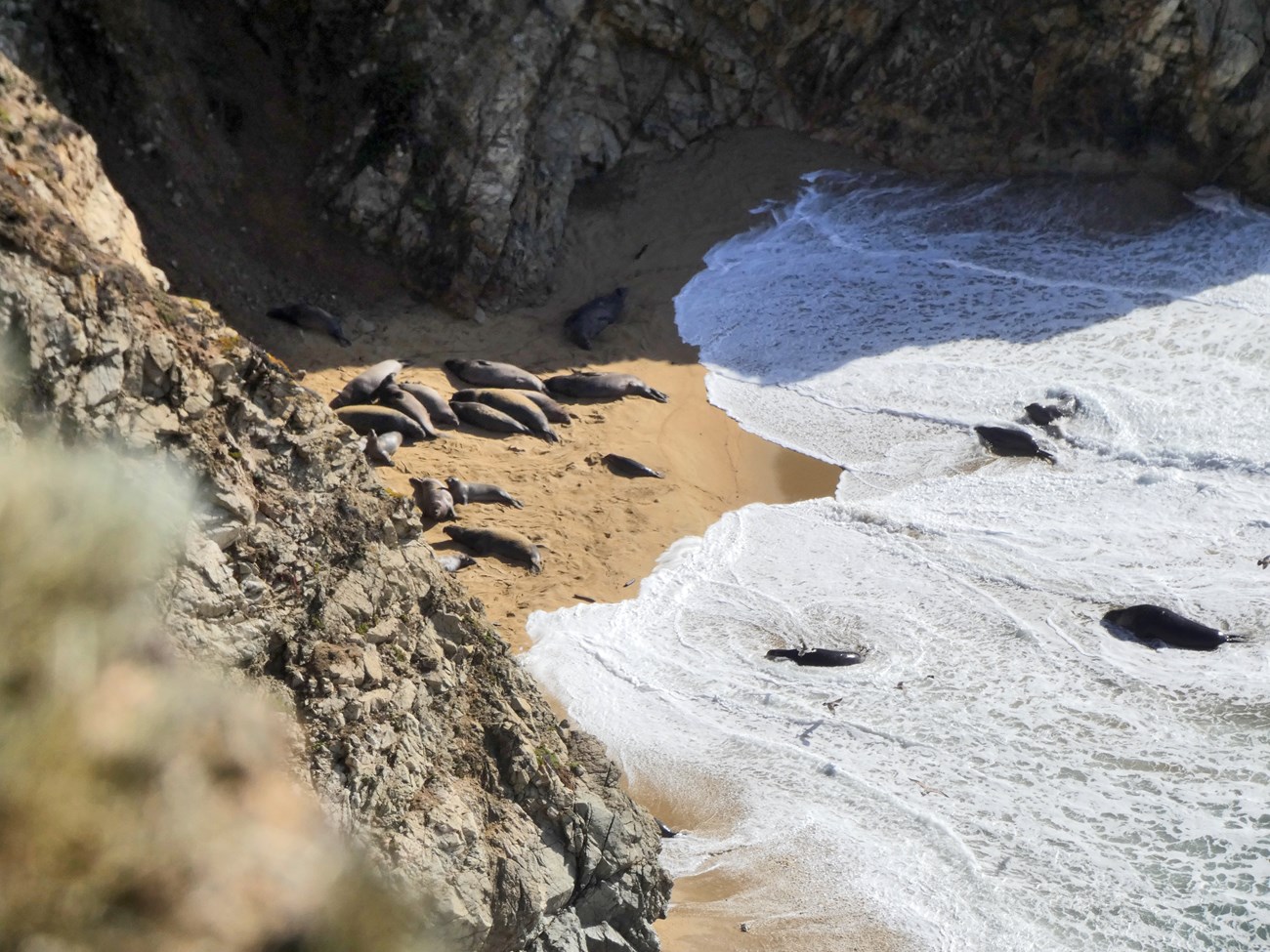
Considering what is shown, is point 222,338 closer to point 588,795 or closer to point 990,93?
point 588,795

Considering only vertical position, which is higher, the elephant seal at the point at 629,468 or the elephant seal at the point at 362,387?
the elephant seal at the point at 362,387

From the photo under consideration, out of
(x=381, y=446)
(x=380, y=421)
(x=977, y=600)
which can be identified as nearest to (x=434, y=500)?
(x=381, y=446)

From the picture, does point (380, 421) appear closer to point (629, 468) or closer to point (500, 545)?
point (500, 545)

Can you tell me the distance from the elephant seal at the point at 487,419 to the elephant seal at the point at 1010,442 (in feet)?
15.1

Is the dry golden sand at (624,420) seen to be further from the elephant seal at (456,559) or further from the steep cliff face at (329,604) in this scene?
the steep cliff face at (329,604)

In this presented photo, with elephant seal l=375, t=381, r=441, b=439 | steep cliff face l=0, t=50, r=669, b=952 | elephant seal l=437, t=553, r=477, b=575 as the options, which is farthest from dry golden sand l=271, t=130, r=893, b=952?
steep cliff face l=0, t=50, r=669, b=952

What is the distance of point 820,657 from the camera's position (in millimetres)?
8188

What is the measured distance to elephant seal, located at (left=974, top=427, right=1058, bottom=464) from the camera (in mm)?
11750

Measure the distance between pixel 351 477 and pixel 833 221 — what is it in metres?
13.8

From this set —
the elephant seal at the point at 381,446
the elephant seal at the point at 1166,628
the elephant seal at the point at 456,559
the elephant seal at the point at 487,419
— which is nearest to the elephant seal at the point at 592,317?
the elephant seal at the point at 487,419

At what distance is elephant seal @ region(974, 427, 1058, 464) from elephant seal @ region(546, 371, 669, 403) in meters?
3.44

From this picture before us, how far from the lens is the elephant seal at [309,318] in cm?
1275

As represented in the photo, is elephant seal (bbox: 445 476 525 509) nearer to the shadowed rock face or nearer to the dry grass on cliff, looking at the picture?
the shadowed rock face

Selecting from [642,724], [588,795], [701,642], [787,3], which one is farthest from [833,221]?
[588,795]
